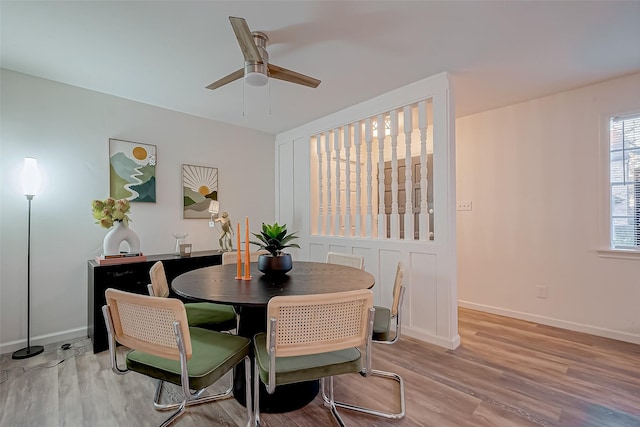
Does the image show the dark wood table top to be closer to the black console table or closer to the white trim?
the black console table

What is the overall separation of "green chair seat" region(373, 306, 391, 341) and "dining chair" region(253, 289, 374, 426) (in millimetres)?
349

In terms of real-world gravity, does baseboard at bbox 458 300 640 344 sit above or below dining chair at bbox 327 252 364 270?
below

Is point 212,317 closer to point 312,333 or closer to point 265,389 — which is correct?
point 265,389

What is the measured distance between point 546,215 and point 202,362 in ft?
11.4

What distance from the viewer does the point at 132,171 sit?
3150mm

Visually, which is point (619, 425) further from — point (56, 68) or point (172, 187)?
point (56, 68)

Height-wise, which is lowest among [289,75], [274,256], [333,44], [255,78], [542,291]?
[542,291]

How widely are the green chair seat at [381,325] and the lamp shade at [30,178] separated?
2961mm

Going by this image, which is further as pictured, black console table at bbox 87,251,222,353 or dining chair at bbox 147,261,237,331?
black console table at bbox 87,251,222,353

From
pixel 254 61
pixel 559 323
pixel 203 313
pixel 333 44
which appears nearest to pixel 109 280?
pixel 203 313

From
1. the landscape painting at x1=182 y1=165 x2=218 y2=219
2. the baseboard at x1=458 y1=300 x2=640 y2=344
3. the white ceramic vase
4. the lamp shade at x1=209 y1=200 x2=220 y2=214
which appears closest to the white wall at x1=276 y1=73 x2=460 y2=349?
the baseboard at x1=458 y1=300 x2=640 y2=344

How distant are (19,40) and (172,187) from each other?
170cm

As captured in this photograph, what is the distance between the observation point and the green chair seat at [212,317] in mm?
1935

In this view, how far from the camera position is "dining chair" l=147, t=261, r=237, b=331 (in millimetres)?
1903
